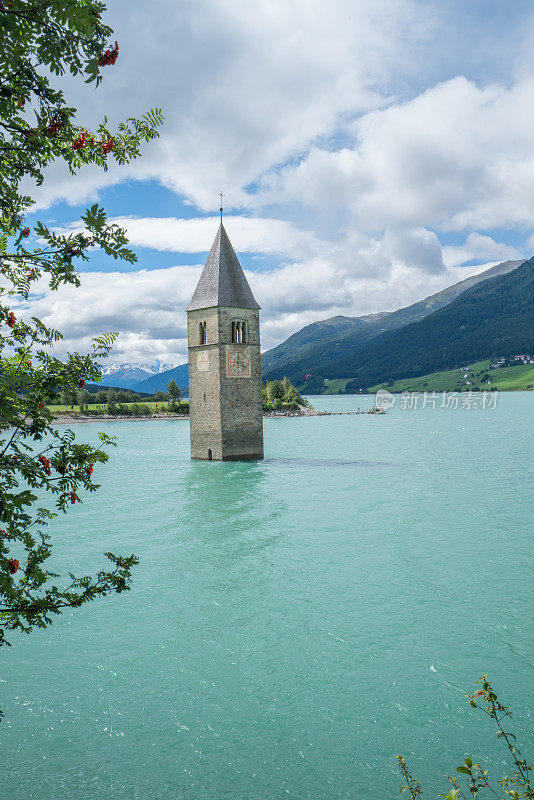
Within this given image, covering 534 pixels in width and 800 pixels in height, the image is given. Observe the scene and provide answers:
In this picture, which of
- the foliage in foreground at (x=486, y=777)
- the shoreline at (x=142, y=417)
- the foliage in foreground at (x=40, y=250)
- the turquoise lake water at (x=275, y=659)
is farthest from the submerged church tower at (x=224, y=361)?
the shoreline at (x=142, y=417)

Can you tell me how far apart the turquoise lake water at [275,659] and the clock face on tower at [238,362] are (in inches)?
706

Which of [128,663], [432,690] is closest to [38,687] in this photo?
[128,663]

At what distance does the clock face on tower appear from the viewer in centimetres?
4266

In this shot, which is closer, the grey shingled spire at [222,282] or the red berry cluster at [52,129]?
the red berry cluster at [52,129]

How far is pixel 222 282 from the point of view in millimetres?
43500

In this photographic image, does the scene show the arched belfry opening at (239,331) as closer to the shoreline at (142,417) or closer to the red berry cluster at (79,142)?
the red berry cluster at (79,142)

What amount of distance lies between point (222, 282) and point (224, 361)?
6517 millimetres

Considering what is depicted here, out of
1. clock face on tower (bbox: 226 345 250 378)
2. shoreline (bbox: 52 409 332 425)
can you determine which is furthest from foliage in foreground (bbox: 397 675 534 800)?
shoreline (bbox: 52 409 332 425)

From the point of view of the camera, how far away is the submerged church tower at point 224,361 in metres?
42.5

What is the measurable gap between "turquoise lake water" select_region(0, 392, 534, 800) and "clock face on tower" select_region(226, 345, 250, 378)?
706 inches

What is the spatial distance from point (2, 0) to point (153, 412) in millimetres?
136542

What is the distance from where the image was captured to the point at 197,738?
31.4 ft

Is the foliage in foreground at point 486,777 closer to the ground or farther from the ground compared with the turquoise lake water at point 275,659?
farther from the ground

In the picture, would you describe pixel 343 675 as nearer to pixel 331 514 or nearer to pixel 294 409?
pixel 331 514
